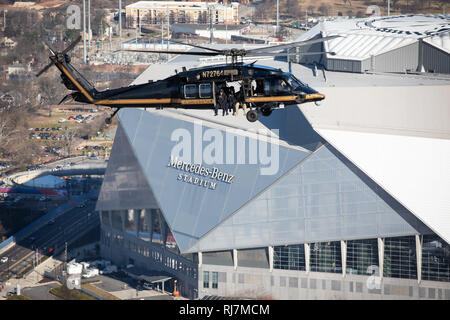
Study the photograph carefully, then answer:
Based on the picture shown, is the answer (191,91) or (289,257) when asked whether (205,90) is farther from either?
(289,257)

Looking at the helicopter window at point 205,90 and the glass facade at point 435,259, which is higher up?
the helicopter window at point 205,90

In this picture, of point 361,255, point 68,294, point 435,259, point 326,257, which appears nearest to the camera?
point 435,259

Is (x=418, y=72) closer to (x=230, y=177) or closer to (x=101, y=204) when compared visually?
(x=230, y=177)

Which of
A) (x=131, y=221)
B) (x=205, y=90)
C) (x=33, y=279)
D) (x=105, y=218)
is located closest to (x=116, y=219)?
(x=105, y=218)

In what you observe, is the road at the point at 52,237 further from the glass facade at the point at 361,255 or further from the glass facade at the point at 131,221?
the glass facade at the point at 361,255

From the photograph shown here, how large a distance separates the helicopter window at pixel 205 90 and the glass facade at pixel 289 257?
44.3 m

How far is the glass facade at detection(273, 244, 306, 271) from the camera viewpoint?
11044 centimetres

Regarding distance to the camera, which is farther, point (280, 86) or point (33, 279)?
point (33, 279)

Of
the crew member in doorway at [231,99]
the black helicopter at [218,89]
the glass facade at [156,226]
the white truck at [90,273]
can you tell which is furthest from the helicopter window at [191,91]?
the white truck at [90,273]

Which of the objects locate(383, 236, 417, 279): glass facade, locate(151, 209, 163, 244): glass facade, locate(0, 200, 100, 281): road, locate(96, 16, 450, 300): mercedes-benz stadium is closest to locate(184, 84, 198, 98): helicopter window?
locate(96, 16, 450, 300): mercedes-benz stadium

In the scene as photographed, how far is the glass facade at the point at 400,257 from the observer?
107625 mm

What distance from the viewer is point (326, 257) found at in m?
110

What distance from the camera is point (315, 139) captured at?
4272 inches

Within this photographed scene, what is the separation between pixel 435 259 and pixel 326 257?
1256cm
